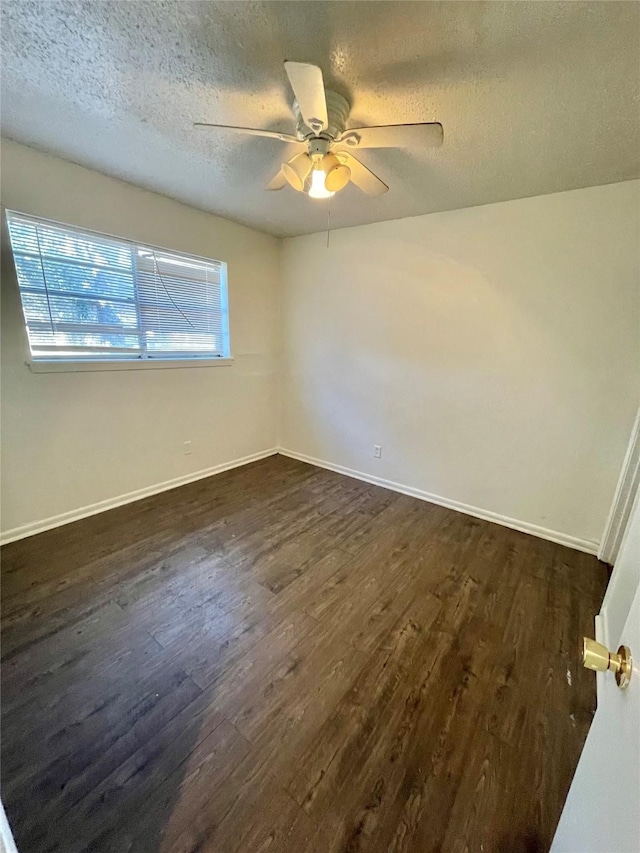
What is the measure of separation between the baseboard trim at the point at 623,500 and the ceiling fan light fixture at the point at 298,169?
7.86ft

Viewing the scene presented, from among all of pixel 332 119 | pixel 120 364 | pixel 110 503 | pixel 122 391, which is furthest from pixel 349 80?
pixel 110 503

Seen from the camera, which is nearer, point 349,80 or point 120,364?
point 349,80

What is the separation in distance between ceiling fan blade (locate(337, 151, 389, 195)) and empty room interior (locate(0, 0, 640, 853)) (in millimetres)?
32

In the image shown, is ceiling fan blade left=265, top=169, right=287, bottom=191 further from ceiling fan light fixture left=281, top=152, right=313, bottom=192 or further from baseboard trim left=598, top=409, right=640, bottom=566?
baseboard trim left=598, top=409, right=640, bottom=566

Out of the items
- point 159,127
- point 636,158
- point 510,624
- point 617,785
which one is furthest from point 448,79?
point 510,624

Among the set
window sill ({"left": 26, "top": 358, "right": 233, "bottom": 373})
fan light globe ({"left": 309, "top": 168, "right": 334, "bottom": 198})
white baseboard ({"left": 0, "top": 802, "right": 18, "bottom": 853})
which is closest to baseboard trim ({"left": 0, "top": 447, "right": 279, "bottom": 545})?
window sill ({"left": 26, "top": 358, "right": 233, "bottom": 373})

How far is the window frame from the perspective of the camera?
2195 mm

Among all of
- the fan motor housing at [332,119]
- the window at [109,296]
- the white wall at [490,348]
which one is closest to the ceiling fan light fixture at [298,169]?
the fan motor housing at [332,119]

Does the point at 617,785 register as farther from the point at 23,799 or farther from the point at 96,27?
the point at 96,27

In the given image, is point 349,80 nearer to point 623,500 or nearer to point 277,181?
point 277,181

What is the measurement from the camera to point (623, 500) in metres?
2.20

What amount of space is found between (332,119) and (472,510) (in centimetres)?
278

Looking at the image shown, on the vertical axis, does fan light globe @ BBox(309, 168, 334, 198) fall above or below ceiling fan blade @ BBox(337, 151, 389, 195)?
below

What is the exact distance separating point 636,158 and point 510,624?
2.53 meters
